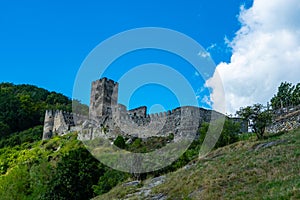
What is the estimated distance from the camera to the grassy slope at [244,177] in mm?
11899

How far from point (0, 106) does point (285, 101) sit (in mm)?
62191

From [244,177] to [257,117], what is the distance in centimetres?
924

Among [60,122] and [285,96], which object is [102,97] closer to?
[60,122]

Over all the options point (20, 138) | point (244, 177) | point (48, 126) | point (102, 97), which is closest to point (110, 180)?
point (244, 177)

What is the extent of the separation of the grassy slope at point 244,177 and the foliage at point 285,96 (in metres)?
22.7

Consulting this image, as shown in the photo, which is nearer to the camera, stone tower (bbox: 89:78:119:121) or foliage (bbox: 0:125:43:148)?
stone tower (bbox: 89:78:119:121)

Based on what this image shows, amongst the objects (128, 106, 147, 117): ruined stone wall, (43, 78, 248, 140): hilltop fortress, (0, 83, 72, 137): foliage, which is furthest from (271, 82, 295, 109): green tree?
(0, 83, 72, 137): foliage

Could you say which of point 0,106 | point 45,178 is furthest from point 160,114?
point 0,106

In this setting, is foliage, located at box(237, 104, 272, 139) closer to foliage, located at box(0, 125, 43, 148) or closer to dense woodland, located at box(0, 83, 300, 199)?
dense woodland, located at box(0, 83, 300, 199)

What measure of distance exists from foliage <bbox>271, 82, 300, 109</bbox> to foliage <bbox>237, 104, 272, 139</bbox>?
18.3 metres

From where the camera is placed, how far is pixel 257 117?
22641 mm

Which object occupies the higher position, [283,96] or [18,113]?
[18,113]

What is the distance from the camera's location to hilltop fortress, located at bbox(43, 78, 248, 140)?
3716 cm

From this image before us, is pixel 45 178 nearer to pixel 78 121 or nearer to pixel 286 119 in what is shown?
pixel 286 119
